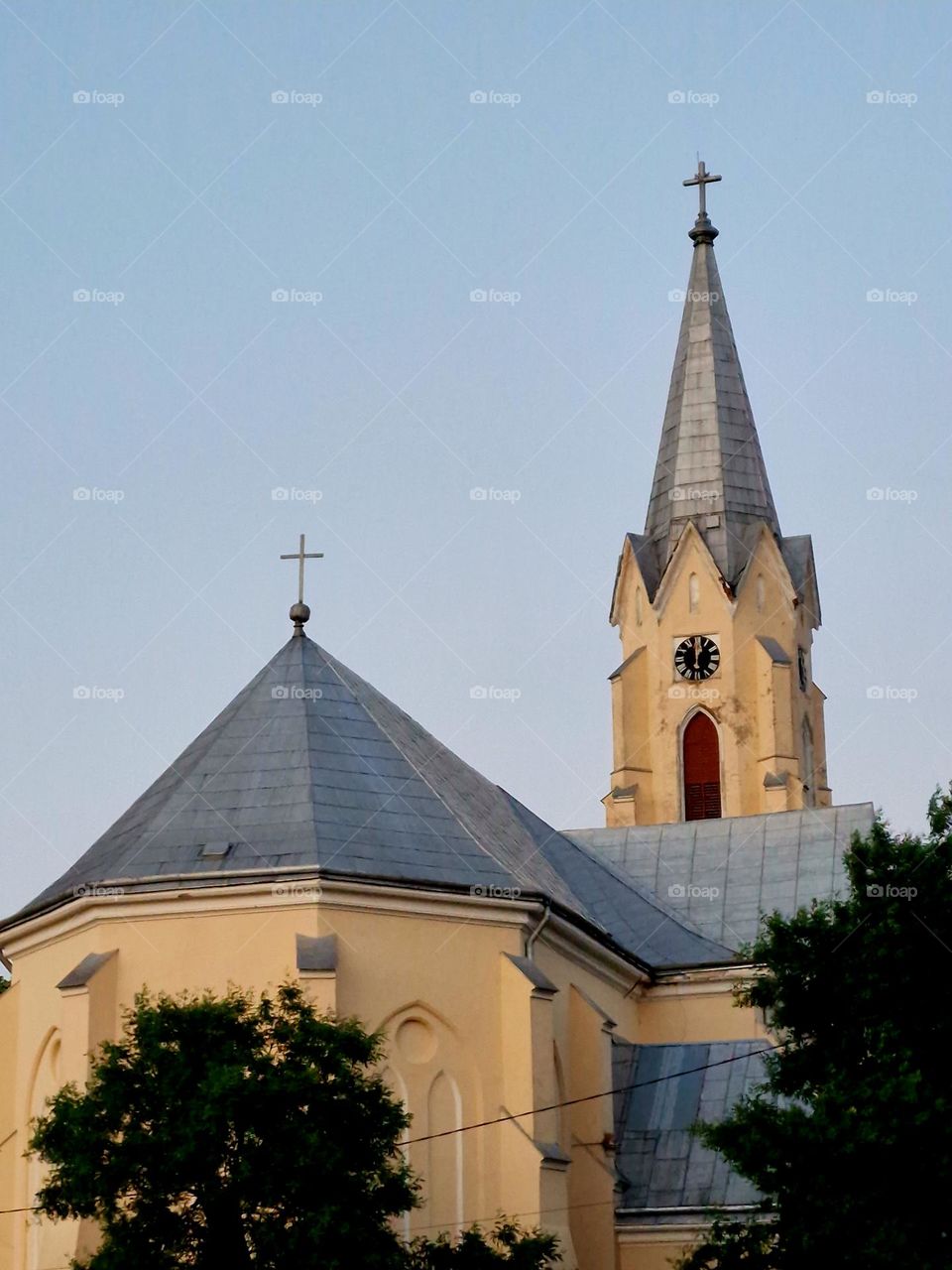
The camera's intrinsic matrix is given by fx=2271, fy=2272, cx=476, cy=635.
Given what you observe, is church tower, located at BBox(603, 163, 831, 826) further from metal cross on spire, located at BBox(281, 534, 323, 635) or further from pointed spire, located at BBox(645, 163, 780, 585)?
metal cross on spire, located at BBox(281, 534, 323, 635)

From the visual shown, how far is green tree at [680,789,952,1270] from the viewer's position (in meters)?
27.2

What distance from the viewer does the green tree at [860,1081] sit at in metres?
27.2

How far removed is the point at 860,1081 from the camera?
28.1 m

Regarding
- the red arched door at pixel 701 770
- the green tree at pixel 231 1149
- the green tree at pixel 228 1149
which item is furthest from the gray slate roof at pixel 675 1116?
the red arched door at pixel 701 770

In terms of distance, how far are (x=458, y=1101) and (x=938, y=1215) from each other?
7.85 meters

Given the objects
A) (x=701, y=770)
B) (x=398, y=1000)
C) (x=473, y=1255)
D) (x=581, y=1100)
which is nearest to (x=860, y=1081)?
(x=473, y=1255)

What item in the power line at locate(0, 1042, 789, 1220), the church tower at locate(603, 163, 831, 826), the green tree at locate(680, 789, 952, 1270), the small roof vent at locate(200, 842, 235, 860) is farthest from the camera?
the church tower at locate(603, 163, 831, 826)

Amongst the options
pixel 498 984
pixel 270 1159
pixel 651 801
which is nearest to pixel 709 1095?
pixel 498 984

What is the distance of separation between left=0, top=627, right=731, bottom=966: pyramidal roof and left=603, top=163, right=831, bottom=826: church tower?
58.9 feet

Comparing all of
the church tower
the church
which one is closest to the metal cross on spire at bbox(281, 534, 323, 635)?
the church

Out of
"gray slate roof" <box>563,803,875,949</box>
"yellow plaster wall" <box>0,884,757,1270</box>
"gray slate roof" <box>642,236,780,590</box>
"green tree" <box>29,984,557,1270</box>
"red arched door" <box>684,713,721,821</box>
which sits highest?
"gray slate roof" <box>642,236,780,590</box>

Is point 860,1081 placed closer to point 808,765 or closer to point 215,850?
point 215,850

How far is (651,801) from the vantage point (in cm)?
5684

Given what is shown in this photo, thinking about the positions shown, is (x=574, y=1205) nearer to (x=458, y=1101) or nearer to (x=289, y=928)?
(x=458, y=1101)
